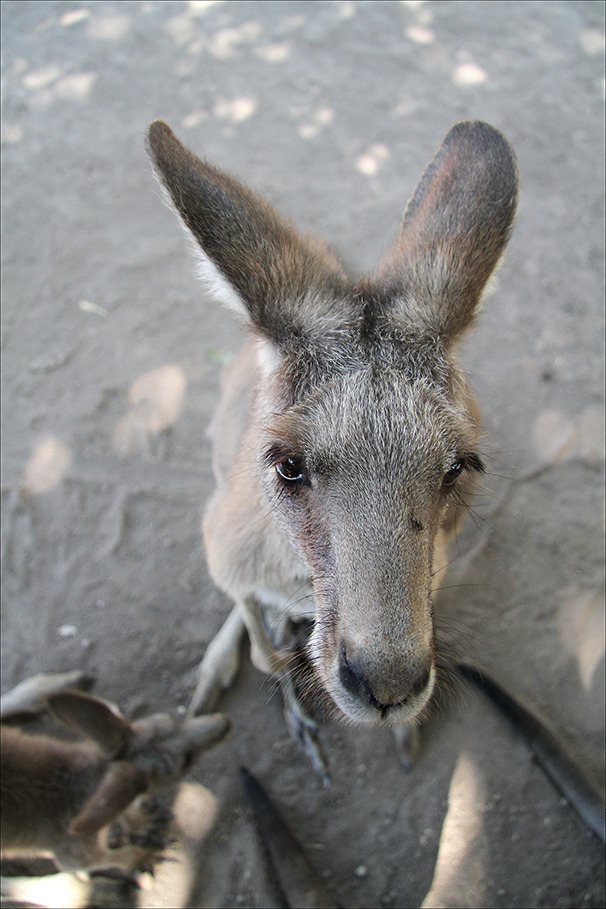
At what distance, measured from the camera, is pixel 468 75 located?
6.32m

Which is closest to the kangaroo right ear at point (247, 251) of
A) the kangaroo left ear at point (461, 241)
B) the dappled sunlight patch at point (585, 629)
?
the kangaroo left ear at point (461, 241)

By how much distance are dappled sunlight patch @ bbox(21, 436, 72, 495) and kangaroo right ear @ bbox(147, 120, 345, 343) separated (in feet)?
8.14

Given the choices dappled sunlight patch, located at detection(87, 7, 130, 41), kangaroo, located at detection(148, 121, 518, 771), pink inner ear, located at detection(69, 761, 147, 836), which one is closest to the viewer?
kangaroo, located at detection(148, 121, 518, 771)

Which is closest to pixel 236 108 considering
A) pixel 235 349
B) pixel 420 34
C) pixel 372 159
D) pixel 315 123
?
pixel 315 123

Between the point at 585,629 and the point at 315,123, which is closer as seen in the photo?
the point at 585,629

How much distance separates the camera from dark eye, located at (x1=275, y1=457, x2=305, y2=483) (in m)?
2.06

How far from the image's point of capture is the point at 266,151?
5.80 meters

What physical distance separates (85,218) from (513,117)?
13.5 feet

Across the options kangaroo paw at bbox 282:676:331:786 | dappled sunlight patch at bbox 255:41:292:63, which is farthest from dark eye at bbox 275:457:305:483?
→ dappled sunlight patch at bbox 255:41:292:63

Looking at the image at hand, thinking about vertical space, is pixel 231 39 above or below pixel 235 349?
above

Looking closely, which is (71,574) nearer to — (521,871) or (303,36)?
(521,871)

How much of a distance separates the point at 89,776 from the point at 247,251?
250 centimetres

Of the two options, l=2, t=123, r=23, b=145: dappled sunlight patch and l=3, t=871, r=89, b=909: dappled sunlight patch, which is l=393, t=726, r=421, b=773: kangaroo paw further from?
l=2, t=123, r=23, b=145: dappled sunlight patch

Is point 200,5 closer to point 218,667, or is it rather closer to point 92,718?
point 218,667
